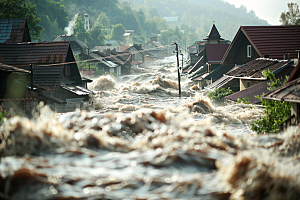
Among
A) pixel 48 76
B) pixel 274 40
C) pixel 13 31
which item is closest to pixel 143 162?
pixel 48 76

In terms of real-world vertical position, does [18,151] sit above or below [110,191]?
above

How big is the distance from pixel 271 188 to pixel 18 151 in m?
2.94

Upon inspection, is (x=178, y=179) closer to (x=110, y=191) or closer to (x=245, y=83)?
(x=110, y=191)

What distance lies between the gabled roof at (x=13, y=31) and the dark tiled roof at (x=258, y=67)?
2715 cm

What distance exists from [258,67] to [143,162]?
2670cm

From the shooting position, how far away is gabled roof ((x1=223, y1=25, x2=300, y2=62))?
101 ft

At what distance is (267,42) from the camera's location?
31.9 m

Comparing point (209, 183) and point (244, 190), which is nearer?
point (244, 190)

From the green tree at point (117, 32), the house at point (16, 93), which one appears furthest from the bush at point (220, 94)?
the green tree at point (117, 32)

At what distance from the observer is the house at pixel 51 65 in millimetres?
29938

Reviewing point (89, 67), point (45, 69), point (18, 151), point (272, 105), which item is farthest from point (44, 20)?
point (18, 151)

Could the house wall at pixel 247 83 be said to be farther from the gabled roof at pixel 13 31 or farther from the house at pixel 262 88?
the gabled roof at pixel 13 31

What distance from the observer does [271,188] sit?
3.14 meters

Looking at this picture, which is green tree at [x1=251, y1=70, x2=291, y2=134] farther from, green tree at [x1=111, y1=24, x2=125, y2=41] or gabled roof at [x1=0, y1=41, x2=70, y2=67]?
green tree at [x1=111, y1=24, x2=125, y2=41]
